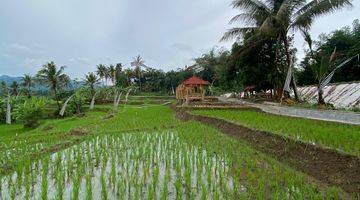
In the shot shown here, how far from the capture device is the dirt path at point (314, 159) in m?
5.36

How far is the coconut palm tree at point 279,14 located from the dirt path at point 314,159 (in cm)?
857

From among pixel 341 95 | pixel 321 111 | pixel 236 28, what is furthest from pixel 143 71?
pixel 321 111

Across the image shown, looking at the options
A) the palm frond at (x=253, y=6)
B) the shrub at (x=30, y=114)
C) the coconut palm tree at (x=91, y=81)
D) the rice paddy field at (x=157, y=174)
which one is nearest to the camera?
the rice paddy field at (x=157, y=174)

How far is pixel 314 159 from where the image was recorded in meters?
6.49

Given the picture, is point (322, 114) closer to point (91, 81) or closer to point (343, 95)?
point (343, 95)

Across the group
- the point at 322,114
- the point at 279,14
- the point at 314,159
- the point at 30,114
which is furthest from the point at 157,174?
the point at 30,114

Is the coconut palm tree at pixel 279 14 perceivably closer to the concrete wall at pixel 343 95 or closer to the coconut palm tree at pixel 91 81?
the concrete wall at pixel 343 95

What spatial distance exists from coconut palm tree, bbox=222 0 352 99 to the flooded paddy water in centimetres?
1022

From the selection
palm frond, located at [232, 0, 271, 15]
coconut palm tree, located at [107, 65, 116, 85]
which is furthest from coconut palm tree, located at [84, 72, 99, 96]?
palm frond, located at [232, 0, 271, 15]

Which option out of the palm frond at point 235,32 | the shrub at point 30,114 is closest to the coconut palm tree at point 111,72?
the shrub at point 30,114

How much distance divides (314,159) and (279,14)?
11.0m

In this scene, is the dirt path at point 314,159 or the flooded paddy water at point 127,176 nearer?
the flooded paddy water at point 127,176

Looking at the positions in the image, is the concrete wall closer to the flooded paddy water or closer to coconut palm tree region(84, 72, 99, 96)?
the flooded paddy water

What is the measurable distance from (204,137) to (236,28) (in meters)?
10.4
